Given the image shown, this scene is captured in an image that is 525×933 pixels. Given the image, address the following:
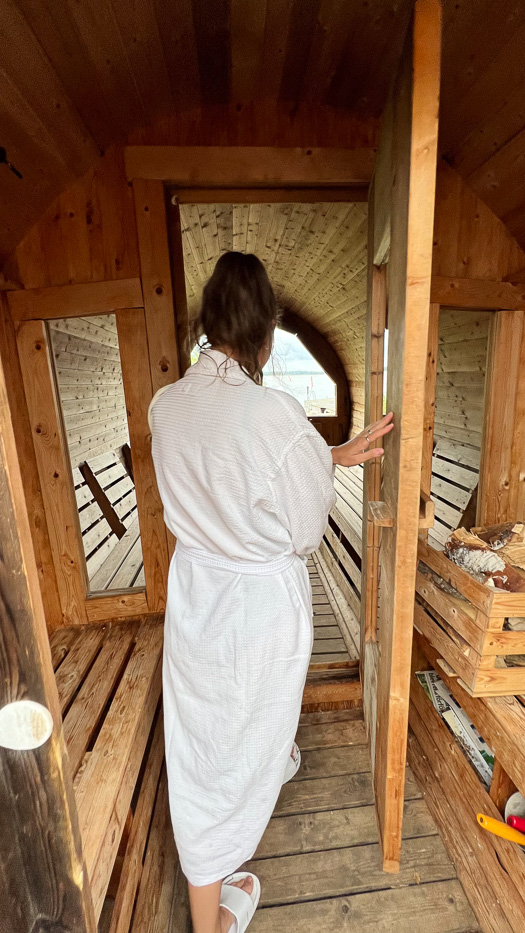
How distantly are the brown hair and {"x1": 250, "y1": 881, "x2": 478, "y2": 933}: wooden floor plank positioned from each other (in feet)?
5.69

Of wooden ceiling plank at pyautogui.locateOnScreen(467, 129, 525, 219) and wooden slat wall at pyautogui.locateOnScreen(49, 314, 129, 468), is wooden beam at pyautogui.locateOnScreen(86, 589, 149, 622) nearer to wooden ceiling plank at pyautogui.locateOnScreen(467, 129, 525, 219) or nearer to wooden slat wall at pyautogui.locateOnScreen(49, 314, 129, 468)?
wooden slat wall at pyautogui.locateOnScreen(49, 314, 129, 468)

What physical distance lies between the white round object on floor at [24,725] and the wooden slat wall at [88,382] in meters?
2.26

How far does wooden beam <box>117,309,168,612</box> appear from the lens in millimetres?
1710

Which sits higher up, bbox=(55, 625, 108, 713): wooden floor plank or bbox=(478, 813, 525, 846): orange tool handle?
bbox=(55, 625, 108, 713): wooden floor plank

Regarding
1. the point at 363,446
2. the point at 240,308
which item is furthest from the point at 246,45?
the point at 363,446

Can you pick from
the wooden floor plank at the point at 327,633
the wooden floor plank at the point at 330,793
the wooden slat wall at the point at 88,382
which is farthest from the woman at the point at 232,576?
the wooden slat wall at the point at 88,382

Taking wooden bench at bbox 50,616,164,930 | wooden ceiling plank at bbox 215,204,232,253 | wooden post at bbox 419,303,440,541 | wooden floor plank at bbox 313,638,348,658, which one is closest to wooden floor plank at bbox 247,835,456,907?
wooden bench at bbox 50,616,164,930

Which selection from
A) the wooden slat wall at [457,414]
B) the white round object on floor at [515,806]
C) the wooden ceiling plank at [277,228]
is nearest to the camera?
the white round object on floor at [515,806]

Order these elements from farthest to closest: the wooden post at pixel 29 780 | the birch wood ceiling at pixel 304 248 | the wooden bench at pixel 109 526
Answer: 1. the birch wood ceiling at pixel 304 248
2. the wooden bench at pixel 109 526
3. the wooden post at pixel 29 780

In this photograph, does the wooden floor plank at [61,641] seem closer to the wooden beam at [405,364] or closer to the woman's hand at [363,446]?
the wooden beam at [405,364]

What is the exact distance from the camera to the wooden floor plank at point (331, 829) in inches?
61.2

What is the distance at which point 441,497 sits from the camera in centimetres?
356

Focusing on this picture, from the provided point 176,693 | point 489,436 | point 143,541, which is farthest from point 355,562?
point 176,693

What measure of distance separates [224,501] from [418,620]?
1037 mm
